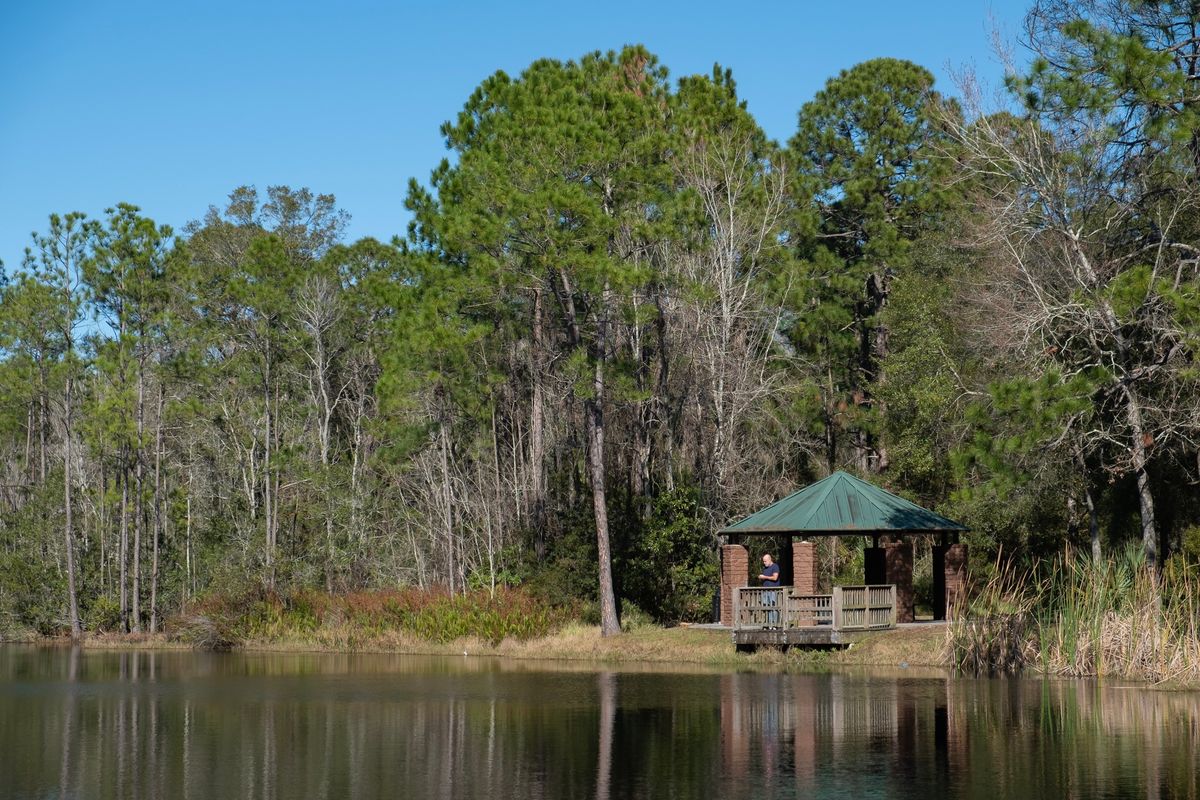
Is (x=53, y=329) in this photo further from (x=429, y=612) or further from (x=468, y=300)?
(x=429, y=612)

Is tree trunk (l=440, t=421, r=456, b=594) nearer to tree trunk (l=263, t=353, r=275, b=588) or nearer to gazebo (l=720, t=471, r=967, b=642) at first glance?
tree trunk (l=263, t=353, r=275, b=588)

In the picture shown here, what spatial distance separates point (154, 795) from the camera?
1438cm

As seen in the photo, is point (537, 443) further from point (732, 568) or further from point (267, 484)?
point (267, 484)

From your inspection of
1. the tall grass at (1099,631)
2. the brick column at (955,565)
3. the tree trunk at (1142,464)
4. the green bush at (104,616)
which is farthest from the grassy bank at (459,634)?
the tree trunk at (1142,464)

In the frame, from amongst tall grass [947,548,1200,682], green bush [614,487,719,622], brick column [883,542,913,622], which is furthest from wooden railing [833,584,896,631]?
green bush [614,487,719,622]

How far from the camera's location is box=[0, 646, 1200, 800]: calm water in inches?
570

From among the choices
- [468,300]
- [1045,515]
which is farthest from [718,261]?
[1045,515]

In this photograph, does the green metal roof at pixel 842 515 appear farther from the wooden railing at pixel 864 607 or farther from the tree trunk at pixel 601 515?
the tree trunk at pixel 601 515

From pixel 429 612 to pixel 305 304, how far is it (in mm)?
16923

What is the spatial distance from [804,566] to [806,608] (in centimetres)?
219

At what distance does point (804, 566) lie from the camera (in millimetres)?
31641

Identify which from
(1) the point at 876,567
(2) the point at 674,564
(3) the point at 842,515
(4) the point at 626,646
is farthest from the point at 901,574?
(4) the point at 626,646

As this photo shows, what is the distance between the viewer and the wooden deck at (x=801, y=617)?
29.3 metres

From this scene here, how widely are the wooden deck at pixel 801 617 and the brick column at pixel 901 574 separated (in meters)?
2.57
